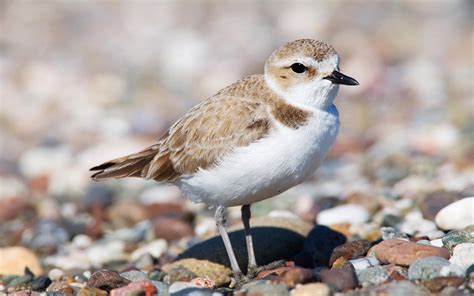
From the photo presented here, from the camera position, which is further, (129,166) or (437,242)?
(129,166)

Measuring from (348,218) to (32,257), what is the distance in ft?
11.0

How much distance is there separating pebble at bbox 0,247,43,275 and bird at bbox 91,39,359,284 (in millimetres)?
1972

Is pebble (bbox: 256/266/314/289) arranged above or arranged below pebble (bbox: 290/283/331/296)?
above

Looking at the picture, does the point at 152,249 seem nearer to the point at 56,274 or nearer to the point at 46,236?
the point at 56,274

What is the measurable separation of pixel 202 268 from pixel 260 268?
64 centimetres

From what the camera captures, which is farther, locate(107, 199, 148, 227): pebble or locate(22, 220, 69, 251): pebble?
locate(107, 199, 148, 227): pebble

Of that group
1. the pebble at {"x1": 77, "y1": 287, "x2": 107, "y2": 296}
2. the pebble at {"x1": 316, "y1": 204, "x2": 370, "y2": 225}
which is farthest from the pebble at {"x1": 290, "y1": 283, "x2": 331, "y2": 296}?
the pebble at {"x1": 316, "y1": 204, "x2": 370, "y2": 225}

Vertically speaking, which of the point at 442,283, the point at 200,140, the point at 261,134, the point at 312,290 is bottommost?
the point at 442,283

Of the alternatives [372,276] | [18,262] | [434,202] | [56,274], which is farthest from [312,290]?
[18,262]

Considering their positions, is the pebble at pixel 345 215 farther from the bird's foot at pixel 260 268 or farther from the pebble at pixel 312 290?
the pebble at pixel 312 290

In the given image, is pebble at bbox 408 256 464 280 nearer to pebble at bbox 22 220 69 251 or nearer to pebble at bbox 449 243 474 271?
pebble at bbox 449 243 474 271

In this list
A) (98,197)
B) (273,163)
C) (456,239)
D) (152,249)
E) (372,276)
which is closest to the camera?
(372,276)

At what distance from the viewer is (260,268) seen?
703 cm

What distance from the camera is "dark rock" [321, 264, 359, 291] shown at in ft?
18.8
